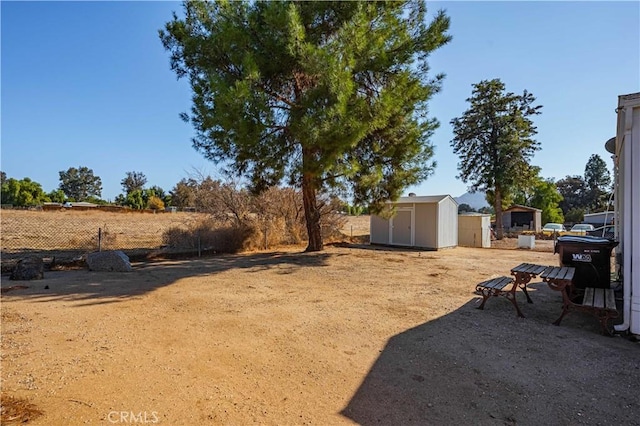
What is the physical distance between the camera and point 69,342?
12.3 ft

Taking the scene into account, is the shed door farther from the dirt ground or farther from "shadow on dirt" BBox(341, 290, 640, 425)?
"shadow on dirt" BBox(341, 290, 640, 425)

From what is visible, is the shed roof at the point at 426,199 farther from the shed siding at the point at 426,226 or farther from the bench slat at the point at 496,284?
the bench slat at the point at 496,284

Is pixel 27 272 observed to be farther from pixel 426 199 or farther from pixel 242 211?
pixel 426 199

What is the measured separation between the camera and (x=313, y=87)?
393 inches

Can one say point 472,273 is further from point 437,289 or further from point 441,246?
point 441,246

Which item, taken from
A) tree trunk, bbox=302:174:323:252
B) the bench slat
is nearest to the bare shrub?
tree trunk, bbox=302:174:323:252

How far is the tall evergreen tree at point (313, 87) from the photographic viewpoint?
8.89m

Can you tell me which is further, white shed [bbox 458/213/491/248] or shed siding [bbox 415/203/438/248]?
white shed [bbox 458/213/491/248]

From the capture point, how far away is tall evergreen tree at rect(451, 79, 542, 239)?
76.2 ft

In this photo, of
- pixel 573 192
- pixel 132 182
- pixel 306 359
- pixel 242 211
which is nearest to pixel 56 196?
pixel 132 182

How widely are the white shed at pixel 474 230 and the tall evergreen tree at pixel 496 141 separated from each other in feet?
17.7

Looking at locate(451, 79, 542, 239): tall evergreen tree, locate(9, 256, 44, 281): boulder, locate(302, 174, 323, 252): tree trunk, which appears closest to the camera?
locate(9, 256, 44, 281): boulder

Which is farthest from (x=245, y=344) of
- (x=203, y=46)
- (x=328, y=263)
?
(x=203, y=46)

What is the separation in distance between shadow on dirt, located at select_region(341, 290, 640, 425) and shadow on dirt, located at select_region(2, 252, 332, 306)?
487cm
